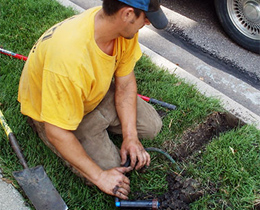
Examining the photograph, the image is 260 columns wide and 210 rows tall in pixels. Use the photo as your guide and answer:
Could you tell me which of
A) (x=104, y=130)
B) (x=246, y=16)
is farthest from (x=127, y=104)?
(x=246, y=16)

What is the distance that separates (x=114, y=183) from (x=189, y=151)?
0.84 m

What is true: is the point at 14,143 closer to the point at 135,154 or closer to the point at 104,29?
the point at 135,154

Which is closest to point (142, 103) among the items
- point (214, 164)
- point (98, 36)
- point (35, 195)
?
point (214, 164)

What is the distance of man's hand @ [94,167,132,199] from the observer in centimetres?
224

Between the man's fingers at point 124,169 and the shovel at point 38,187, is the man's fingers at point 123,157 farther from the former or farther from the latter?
the shovel at point 38,187

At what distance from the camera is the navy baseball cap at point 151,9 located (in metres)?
1.84

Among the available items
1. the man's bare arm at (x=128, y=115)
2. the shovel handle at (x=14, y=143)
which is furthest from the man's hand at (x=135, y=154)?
the shovel handle at (x=14, y=143)

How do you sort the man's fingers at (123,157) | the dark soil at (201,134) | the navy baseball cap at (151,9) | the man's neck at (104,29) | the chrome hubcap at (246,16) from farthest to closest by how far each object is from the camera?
the chrome hubcap at (246,16) → the dark soil at (201,134) → the man's fingers at (123,157) → the man's neck at (104,29) → the navy baseball cap at (151,9)

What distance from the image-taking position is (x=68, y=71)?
1849 mm

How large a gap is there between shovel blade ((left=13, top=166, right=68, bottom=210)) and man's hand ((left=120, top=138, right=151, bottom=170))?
54 centimetres

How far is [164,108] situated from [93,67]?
46.5 inches

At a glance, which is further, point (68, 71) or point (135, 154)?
point (135, 154)

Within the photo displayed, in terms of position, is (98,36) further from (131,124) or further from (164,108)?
(164,108)

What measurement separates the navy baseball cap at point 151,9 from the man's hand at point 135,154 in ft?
3.06
